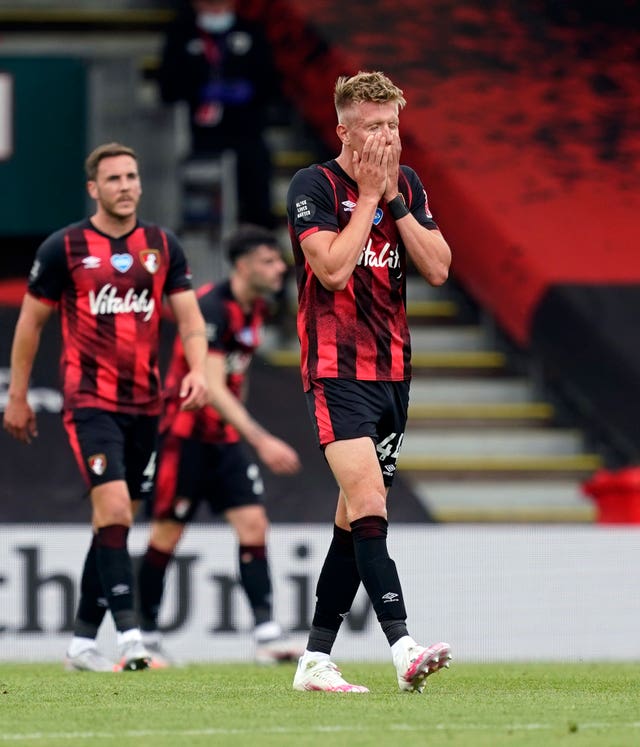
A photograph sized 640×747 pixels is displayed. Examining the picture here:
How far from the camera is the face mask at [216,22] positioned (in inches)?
507

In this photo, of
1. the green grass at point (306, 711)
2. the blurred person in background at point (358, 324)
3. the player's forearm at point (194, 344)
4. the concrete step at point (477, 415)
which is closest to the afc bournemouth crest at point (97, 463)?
the player's forearm at point (194, 344)

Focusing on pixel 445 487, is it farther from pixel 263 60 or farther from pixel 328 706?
pixel 328 706

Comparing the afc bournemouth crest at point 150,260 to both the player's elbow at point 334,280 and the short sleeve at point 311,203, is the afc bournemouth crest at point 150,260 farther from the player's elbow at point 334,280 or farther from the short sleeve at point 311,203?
the player's elbow at point 334,280

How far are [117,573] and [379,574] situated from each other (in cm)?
177

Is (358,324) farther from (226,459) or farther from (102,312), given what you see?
(226,459)

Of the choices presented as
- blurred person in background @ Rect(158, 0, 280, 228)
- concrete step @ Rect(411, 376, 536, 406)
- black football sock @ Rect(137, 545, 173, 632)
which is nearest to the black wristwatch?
black football sock @ Rect(137, 545, 173, 632)

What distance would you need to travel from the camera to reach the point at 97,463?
728 cm

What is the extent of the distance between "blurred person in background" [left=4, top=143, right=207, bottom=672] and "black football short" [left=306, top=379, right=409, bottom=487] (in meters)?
1.56

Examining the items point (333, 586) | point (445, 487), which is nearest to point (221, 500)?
point (333, 586)

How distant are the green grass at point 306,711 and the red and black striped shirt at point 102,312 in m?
1.13

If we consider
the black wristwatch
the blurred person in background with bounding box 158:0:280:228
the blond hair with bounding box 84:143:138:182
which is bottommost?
the black wristwatch

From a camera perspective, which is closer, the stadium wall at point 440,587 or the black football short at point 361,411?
the black football short at point 361,411

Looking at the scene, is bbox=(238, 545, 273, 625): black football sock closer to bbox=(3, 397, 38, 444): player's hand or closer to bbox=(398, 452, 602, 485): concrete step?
bbox=(3, 397, 38, 444): player's hand

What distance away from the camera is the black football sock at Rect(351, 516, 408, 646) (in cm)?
570
